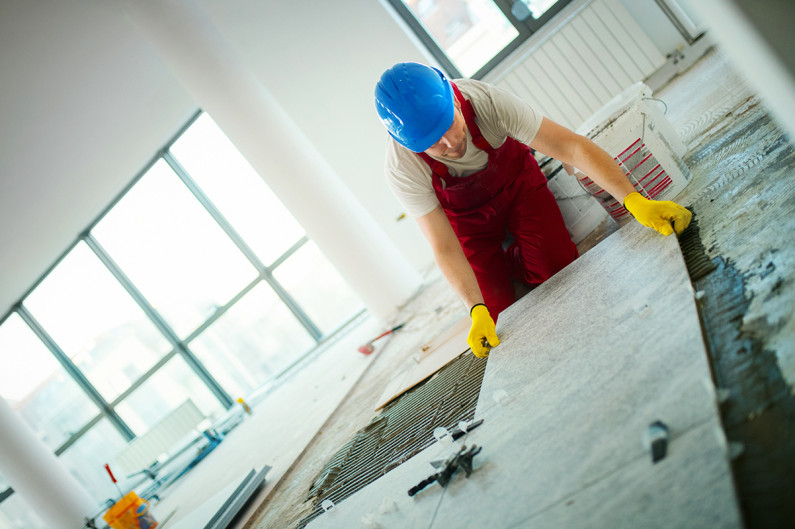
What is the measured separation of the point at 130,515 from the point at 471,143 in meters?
2.89

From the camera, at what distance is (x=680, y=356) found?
0.87 metres

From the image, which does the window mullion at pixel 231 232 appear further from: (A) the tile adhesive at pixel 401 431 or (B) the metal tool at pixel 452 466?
(B) the metal tool at pixel 452 466

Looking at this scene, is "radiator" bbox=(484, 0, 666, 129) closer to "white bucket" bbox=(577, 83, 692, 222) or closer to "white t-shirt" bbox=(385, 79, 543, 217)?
"white bucket" bbox=(577, 83, 692, 222)

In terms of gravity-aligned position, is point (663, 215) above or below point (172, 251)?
below

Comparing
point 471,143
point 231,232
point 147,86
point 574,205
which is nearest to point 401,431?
point 471,143

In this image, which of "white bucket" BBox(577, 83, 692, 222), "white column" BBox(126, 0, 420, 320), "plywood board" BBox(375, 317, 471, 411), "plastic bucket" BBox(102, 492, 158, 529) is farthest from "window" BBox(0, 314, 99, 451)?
"white bucket" BBox(577, 83, 692, 222)

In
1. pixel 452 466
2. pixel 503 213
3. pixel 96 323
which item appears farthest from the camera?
pixel 96 323

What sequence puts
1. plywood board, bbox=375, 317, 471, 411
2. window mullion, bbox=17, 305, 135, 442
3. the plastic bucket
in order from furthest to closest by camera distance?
window mullion, bbox=17, 305, 135, 442 < the plastic bucket < plywood board, bbox=375, 317, 471, 411

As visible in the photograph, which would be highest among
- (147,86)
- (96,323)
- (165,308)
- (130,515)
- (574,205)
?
(147,86)

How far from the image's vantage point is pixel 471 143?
186cm

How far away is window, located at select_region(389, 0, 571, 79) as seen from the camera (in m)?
4.36

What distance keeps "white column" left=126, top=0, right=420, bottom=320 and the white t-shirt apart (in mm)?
2350

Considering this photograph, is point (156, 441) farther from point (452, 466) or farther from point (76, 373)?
point (452, 466)

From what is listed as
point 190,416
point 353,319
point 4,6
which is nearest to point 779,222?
point 4,6
